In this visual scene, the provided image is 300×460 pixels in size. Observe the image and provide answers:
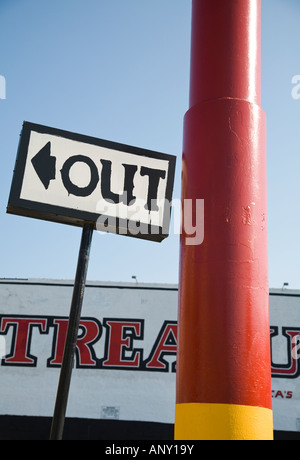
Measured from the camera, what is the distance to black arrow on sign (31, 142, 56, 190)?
373 centimetres

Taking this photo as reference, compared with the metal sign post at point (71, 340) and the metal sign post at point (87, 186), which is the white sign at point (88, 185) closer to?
the metal sign post at point (87, 186)

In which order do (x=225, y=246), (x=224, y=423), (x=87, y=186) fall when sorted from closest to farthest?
(x=224, y=423) → (x=87, y=186) → (x=225, y=246)

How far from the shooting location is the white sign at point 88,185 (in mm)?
3680

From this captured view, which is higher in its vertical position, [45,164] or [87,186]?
[45,164]

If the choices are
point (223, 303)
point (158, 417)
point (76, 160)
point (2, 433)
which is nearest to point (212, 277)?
point (223, 303)

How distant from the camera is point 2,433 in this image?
49.9ft

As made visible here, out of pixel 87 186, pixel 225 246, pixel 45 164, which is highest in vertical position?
pixel 45 164

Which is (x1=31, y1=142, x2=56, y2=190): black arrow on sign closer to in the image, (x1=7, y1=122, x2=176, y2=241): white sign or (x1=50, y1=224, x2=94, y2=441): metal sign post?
(x1=7, y1=122, x2=176, y2=241): white sign

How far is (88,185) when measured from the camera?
3762mm

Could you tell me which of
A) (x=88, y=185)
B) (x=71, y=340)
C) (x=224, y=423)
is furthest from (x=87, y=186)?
(x=224, y=423)

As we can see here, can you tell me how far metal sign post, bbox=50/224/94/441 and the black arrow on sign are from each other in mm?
455

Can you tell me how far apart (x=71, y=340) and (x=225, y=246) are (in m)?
1.44

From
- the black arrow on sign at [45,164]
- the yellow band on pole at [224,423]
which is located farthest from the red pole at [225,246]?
the black arrow on sign at [45,164]

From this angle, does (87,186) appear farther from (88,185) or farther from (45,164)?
(45,164)
